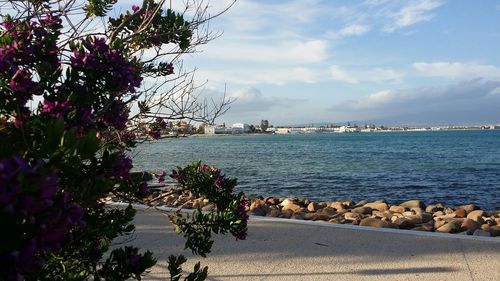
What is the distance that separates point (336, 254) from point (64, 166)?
4727mm

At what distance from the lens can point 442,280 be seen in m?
4.86

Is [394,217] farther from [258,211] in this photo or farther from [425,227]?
[258,211]

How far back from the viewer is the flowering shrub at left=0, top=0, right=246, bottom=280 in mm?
1228

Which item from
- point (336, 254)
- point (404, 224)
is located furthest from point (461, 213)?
point (336, 254)

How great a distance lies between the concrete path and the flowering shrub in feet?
7.58

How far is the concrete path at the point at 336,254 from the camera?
511 cm

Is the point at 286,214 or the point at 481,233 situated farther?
the point at 286,214

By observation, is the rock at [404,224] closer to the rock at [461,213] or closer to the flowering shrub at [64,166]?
the rock at [461,213]

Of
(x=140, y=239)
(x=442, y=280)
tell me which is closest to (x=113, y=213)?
(x=442, y=280)

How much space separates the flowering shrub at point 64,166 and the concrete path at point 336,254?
91.0 inches

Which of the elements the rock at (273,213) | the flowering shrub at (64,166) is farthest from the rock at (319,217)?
the flowering shrub at (64,166)

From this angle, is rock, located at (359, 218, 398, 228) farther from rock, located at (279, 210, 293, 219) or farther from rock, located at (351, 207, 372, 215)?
rock, located at (351, 207, 372, 215)

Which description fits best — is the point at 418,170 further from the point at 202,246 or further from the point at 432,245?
the point at 202,246

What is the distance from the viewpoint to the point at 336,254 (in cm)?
581
